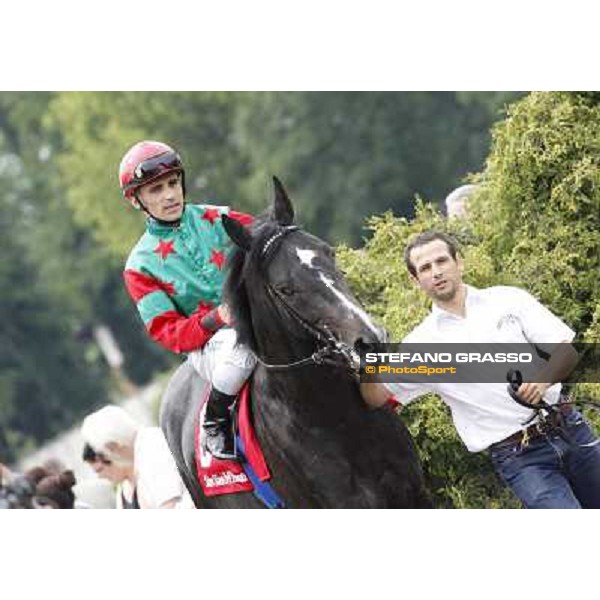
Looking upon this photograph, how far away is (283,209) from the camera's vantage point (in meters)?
6.82

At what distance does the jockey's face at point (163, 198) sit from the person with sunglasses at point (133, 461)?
61.1 inches

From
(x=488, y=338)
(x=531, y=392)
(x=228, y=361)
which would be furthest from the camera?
(x=228, y=361)

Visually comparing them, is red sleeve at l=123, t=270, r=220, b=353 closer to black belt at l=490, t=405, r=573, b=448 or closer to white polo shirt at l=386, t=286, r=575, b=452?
white polo shirt at l=386, t=286, r=575, b=452

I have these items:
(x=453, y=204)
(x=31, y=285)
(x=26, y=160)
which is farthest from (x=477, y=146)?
(x=453, y=204)

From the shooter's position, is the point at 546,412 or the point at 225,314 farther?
the point at 225,314

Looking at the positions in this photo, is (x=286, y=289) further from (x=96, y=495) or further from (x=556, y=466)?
(x=96, y=495)

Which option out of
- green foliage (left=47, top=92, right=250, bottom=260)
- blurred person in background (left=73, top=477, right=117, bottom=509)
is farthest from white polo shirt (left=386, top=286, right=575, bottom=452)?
green foliage (left=47, top=92, right=250, bottom=260)

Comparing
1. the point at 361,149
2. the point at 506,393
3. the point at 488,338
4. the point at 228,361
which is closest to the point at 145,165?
the point at 228,361

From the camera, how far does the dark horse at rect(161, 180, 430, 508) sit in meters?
6.67

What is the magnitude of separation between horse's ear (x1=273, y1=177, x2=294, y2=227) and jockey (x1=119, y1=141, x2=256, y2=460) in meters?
0.46

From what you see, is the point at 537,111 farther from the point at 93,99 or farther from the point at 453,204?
the point at 93,99

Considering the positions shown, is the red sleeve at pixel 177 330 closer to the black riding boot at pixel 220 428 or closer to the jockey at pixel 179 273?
the jockey at pixel 179 273

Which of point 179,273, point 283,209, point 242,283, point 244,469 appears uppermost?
point 283,209

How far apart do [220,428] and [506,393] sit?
143cm
